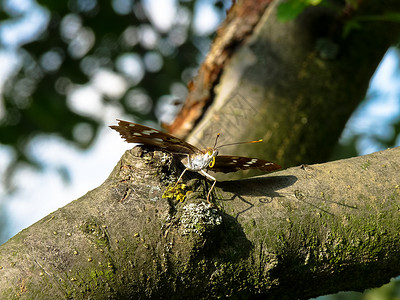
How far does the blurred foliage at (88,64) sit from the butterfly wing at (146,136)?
2.61m

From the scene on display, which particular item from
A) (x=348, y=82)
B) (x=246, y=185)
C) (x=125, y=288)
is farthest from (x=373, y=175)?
(x=348, y=82)

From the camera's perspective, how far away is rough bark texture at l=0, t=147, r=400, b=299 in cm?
112

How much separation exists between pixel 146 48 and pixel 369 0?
234 cm

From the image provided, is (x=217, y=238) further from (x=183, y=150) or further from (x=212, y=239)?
(x=183, y=150)

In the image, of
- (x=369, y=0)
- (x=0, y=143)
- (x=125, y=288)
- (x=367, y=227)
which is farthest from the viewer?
(x=0, y=143)

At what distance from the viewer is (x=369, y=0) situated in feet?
7.63

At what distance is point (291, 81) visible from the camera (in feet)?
7.38

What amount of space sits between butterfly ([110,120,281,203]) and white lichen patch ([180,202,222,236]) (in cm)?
7

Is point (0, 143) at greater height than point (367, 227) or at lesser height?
greater

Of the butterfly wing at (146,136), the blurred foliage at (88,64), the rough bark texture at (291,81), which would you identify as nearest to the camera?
the butterfly wing at (146,136)

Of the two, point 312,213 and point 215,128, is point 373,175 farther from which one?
point 215,128

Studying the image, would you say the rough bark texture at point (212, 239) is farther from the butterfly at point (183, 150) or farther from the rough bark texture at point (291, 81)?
the rough bark texture at point (291, 81)

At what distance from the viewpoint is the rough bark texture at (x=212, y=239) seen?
1.12m

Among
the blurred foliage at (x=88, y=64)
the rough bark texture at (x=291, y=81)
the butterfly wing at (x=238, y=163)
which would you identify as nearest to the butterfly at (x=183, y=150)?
the butterfly wing at (x=238, y=163)
